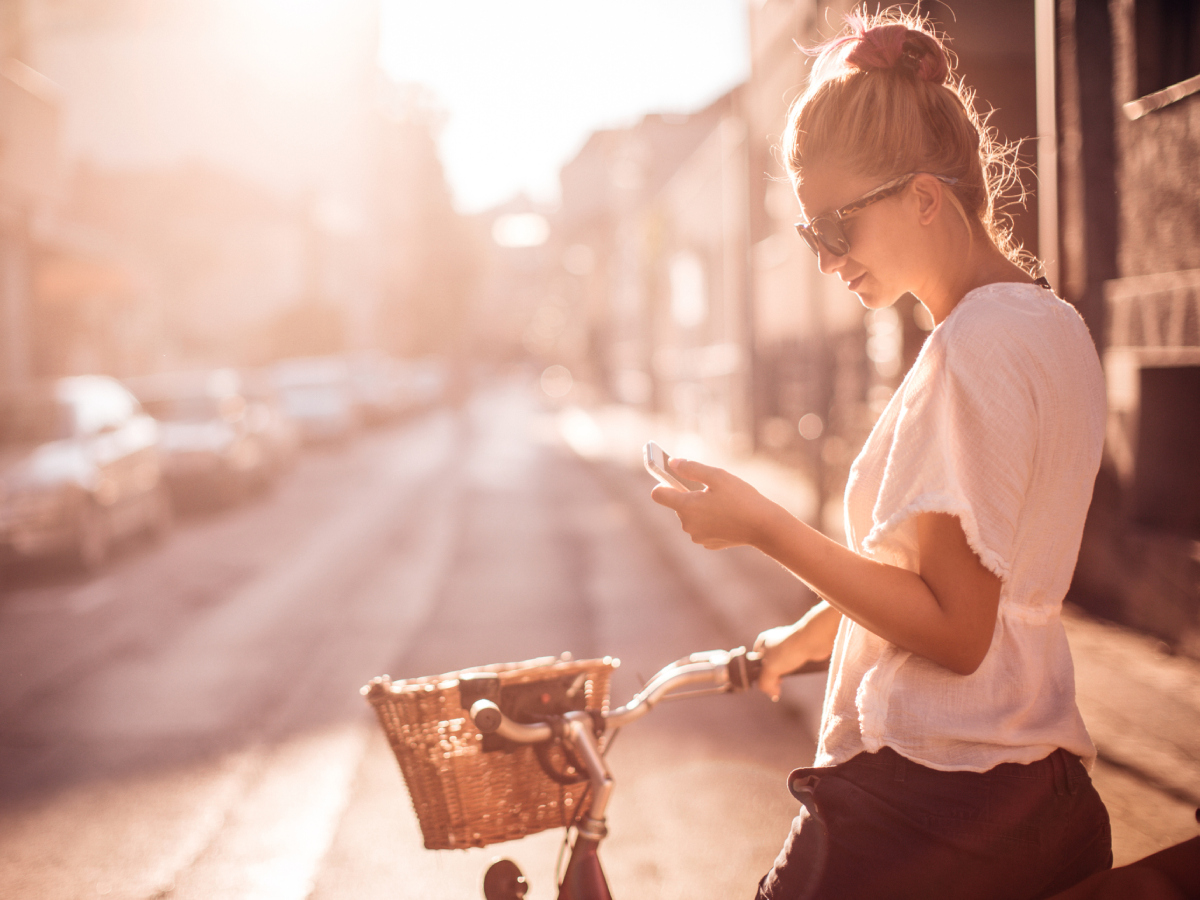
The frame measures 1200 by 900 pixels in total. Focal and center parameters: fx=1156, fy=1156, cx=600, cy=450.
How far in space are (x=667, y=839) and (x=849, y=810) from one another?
2772 mm

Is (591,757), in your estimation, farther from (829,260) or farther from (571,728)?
(829,260)

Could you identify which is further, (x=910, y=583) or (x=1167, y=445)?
(x=1167, y=445)

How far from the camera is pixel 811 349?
17.3m

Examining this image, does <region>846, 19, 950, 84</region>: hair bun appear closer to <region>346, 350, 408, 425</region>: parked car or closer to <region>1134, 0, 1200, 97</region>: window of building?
<region>1134, 0, 1200, 97</region>: window of building

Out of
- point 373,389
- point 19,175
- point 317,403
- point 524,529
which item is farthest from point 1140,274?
point 373,389

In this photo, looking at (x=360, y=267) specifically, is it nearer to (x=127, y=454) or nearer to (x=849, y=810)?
(x=127, y=454)

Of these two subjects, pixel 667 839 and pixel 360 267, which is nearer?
pixel 667 839

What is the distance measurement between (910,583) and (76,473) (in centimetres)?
1074

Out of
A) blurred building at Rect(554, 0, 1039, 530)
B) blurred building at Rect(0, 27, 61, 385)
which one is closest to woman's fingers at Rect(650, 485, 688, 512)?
blurred building at Rect(554, 0, 1039, 530)

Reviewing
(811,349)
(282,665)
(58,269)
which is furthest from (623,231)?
(282,665)

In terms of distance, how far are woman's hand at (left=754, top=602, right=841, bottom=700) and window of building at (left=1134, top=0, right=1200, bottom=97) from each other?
5815 mm

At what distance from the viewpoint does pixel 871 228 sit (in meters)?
1.66

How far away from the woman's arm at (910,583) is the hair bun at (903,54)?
611 millimetres

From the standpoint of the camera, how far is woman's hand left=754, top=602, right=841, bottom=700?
2080 millimetres
